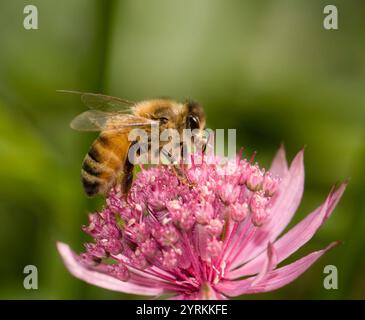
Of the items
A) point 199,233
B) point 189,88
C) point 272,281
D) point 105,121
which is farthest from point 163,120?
point 189,88

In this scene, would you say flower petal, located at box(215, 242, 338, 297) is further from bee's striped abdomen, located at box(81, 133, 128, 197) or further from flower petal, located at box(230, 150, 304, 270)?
bee's striped abdomen, located at box(81, 133, 128, 197)

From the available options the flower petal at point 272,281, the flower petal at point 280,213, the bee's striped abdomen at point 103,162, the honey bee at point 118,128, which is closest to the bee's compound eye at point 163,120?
the honey bee at point 118,128

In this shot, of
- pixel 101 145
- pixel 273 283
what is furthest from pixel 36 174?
pixel 273 283

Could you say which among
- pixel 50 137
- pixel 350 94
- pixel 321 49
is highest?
pixel 321 49

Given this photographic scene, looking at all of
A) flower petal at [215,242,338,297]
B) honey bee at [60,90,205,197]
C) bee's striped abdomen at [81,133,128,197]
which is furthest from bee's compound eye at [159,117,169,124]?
flower petal at [215,242,338,297]

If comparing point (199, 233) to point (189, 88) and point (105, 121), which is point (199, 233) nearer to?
point (105, 121)

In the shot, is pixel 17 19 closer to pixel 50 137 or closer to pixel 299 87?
pixel 50 137

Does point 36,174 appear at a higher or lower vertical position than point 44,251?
higher

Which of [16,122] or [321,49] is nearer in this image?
[16,122]
